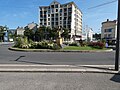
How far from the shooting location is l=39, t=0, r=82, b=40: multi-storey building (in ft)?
348

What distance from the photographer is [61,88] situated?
18.3 feet

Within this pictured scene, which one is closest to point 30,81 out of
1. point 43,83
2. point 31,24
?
point 43,83

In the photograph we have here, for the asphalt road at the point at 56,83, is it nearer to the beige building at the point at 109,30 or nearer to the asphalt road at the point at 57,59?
the asphalt road at the point at 57,59

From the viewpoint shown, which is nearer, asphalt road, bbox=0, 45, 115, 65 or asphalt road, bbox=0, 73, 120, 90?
asphalt road, bbox=0, 73, 120, 90

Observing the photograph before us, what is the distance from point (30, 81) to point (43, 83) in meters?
0.59

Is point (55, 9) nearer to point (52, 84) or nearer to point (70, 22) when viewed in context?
point (70, 22)

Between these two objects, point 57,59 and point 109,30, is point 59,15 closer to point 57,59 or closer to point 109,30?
point 109,30

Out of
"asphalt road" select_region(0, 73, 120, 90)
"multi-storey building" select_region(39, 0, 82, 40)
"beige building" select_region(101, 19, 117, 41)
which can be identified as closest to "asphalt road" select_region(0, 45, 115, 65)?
"asphalt road" select_region(0, 73, 120, 90)

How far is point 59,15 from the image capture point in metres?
109

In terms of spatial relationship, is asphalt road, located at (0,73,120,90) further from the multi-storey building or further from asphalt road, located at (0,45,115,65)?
the multi-storey building

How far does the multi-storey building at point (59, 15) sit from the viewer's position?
10600 cm

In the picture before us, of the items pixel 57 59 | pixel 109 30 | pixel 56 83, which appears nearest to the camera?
pixel 56 83

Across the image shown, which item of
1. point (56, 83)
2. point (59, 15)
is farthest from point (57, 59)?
point (59, 15)

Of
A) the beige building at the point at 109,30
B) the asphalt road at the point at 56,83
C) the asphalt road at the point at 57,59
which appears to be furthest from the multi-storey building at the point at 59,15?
the asphalt road at the point at 56,83
